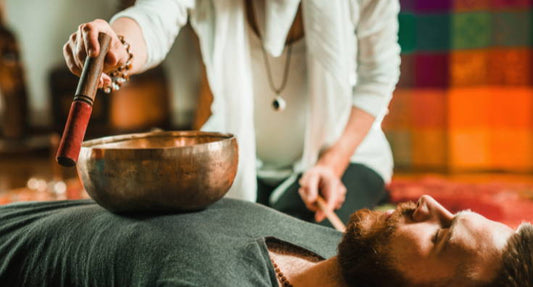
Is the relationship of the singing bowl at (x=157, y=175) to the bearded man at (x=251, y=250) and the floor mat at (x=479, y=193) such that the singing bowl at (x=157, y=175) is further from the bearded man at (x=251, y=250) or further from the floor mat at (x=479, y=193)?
the floor mat at (x=479, y=193)

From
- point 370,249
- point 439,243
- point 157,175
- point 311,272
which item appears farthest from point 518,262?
point 157,175

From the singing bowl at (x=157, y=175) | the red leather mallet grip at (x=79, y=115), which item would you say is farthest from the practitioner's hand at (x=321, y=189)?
the red leather mallet grip at (x=79, y=115)

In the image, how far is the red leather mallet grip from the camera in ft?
2.57

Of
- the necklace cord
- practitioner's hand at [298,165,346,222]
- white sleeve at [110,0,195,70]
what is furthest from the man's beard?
the necklace cord

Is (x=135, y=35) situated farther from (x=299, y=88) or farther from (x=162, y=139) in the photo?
(x=299, y=88)

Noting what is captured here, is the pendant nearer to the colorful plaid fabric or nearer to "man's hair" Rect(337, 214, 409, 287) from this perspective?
"man's hair" Rect(337, 214, 409, 287)

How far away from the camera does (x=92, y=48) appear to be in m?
0.96

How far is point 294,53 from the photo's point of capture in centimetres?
179

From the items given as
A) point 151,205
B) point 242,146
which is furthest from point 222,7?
point 151,205

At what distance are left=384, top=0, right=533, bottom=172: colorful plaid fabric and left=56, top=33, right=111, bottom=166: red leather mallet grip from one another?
2.96 m

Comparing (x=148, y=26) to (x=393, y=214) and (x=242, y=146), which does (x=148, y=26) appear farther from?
(x=393, y=214)

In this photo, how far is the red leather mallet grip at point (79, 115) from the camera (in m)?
0.78

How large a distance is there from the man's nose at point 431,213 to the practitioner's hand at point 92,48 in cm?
63

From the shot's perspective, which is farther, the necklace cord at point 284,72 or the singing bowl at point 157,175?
the necklace cord at point 284,72
